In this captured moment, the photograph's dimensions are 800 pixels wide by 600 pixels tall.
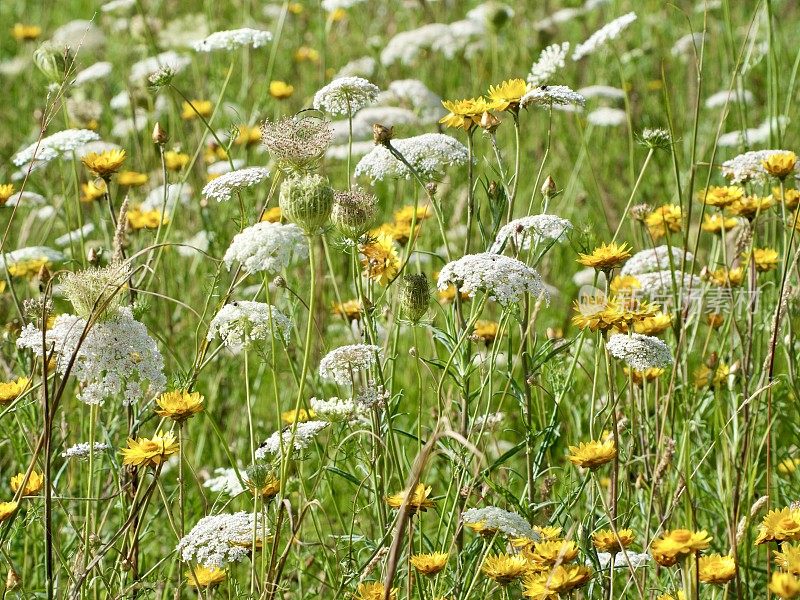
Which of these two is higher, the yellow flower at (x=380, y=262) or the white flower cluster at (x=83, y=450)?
the yellow flower at (x=380, y=262)

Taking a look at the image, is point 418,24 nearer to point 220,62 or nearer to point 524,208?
point 220,62

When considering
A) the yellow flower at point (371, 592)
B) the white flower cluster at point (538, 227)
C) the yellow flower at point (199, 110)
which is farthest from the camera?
the yellow flower at point (199, 110)

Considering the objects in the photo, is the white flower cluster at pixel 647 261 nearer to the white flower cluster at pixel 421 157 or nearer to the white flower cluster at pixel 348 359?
the white flower cluster at pixel 421 157

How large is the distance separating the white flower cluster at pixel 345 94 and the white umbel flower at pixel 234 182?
0.25m

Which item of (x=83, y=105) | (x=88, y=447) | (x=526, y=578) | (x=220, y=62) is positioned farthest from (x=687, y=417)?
(x=220, y=62)

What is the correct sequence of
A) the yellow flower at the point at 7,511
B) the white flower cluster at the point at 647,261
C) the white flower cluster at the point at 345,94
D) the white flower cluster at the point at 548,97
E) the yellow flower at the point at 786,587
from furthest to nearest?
the white flower cluster at the point at 647,261 → the white flower cluster at the point at 345,94 → the white flower cluster at the point at 548,97 → the yellow flower at the point at 7,511 → the yellow flower at the point at 786,587

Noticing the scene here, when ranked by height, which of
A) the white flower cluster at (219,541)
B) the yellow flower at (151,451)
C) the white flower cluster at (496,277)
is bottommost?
the white flower cluster at (219,541)

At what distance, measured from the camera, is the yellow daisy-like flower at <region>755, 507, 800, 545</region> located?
1581 mm

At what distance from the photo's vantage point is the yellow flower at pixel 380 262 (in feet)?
6.86

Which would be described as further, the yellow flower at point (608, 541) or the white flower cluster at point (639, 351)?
the white flower cluster at point (639, 351)

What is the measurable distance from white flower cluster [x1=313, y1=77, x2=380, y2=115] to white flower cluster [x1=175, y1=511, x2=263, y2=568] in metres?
0.85

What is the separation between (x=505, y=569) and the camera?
1.61 m

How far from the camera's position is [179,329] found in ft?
10.9

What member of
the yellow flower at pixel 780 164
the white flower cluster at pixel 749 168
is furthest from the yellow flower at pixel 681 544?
the white flower cluster at pixel 749 168
